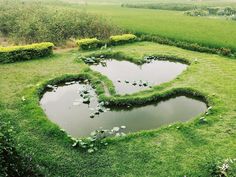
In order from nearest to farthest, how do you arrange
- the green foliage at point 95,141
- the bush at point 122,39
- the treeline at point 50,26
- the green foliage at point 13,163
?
the green foliage at point 13,163
the green foliage at point 95,141
the bush at point 122,39
the treeline at point 50,26

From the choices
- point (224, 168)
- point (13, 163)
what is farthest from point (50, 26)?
point (224, 168)

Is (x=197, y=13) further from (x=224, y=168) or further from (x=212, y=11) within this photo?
(x=224, y=168)

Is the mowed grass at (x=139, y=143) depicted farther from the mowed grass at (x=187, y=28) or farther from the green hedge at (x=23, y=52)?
the mowed grass at (x=187, y=28)

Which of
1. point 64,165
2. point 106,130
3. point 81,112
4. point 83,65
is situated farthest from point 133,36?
point 64,165

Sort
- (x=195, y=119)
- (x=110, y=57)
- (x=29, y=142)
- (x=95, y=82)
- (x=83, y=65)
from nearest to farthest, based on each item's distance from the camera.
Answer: (x=29, y=142)
(x=195, y=119)
(x=95, y=82)
(x=83, y=65)
(x=110, y=57)

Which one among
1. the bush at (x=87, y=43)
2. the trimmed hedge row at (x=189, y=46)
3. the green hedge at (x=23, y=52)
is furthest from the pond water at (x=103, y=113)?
the trimmed hedge row at (x=189, y=46)

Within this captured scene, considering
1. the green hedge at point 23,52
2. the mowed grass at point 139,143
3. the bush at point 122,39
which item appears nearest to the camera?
the mowed grass at point 139,143

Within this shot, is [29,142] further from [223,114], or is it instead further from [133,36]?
[133,36]
